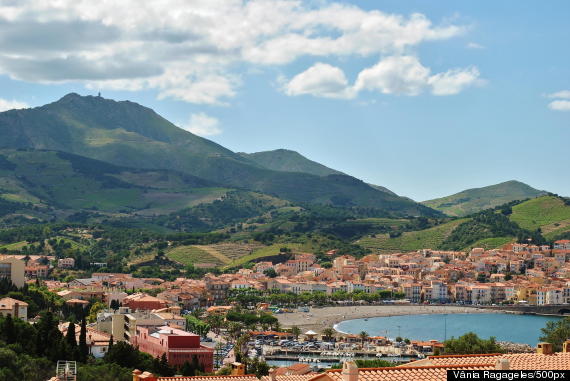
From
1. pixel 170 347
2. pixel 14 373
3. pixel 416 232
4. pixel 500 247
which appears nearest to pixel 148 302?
pixel 170 347

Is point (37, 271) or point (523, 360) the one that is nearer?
point (523, 360)

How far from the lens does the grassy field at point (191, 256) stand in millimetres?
137637

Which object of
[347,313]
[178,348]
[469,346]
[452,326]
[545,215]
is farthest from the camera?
[545,215]

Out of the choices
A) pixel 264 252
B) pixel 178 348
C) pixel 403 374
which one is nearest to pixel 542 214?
pixel 264 252

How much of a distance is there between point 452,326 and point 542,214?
80.0 m

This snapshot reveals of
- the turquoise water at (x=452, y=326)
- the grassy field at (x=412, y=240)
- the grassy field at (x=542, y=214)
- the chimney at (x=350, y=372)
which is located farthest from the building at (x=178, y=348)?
the grassy field at (x=542, y=214)

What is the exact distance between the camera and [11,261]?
2685 inches

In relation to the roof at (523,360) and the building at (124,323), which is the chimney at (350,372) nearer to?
the roof at (523,360)

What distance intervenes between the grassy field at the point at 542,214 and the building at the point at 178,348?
11661 cm

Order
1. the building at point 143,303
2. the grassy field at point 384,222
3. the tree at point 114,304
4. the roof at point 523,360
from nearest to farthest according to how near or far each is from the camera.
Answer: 1. the roof at point 523,360
2. the tree at point 114,304
3. the building at point 143,303
4. the grassy field at point 384,222

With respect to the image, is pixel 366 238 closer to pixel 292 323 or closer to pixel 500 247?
pixel 500 247

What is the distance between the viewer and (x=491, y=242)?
15275cm

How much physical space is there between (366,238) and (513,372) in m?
155

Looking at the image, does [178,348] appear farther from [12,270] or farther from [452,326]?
[452,326]
